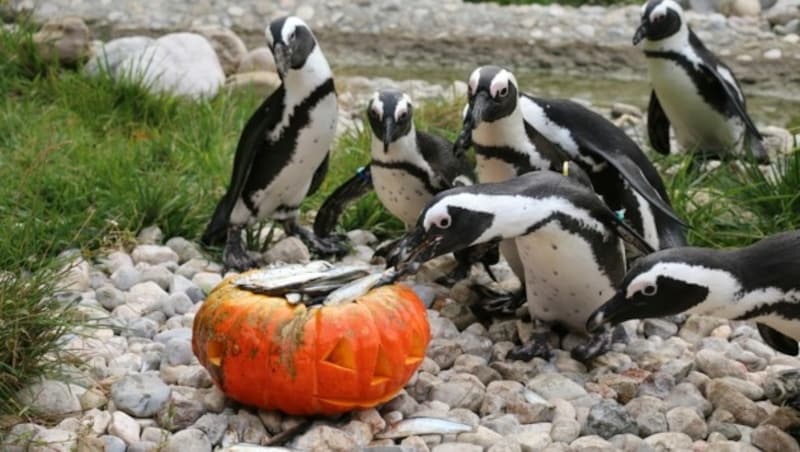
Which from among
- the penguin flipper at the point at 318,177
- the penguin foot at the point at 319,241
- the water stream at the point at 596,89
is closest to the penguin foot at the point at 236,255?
the penguin foot at the point at 319,241

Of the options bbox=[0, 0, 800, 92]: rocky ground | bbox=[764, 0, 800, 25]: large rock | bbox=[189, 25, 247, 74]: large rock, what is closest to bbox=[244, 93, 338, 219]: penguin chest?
bbox=[189, 25, 247, 74]: large rock

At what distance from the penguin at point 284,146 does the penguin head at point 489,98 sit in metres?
0.82

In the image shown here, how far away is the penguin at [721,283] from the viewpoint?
113 inches

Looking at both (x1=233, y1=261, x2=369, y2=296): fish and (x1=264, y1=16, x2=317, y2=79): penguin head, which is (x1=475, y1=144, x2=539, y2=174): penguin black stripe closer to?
(x1=233, y1=261, x2=369, y2=296): fish

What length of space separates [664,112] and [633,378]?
2.84m

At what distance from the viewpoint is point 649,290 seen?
9.52ft

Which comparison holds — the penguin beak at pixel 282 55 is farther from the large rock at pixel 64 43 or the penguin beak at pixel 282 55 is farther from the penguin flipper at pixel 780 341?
the large rock at pixel 64 43

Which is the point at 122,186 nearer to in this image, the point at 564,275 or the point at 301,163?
the point at 301,163

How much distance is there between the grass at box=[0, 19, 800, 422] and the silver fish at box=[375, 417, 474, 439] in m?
0.92

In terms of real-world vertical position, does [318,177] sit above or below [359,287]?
below

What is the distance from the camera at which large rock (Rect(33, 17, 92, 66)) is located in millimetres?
7059

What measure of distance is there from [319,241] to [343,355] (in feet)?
5.63

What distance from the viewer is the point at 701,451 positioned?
9.53ft

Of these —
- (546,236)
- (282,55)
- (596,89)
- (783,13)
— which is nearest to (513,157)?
(546,236)
